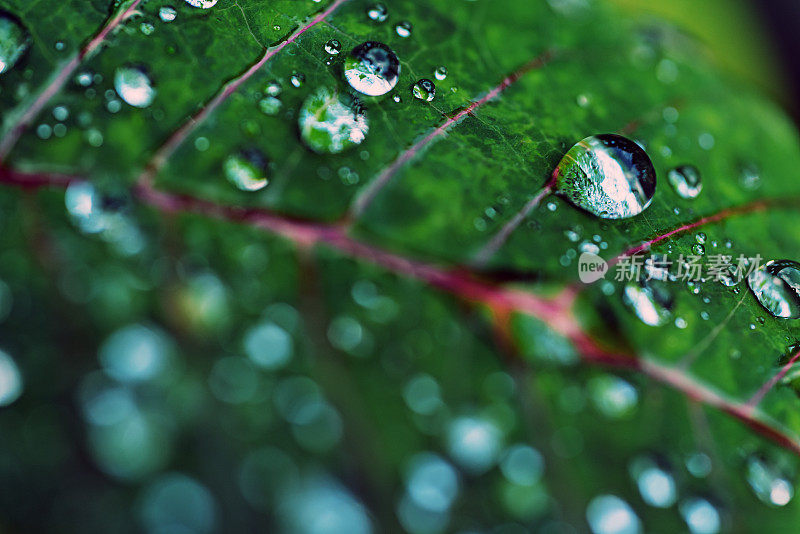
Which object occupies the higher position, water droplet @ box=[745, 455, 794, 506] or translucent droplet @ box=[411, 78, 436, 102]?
translucent droplet @ box=[411, 78, 436, 102]

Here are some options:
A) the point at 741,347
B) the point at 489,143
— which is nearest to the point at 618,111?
the point at 489,143

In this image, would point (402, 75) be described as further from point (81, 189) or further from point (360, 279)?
point (81, 189)

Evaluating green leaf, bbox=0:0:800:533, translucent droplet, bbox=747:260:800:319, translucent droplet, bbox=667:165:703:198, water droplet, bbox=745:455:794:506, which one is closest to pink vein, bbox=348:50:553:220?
green leaf, bbox=0:0:800:533

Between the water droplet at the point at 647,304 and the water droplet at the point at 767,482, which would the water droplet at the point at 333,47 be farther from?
the water droplet at the point at 767,482

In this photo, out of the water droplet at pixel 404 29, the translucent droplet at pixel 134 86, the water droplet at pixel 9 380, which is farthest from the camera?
the water droplet at pixel 404 29

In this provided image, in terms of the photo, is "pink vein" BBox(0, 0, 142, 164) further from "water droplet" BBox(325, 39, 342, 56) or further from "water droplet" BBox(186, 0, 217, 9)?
"water droplet" BBox(325, 39, 342, 56)

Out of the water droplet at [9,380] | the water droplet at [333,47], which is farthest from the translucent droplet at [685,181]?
the water droplet at [9,380]

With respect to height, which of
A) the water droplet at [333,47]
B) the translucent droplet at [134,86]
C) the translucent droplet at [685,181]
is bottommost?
the translucent droplet at [134,86]
